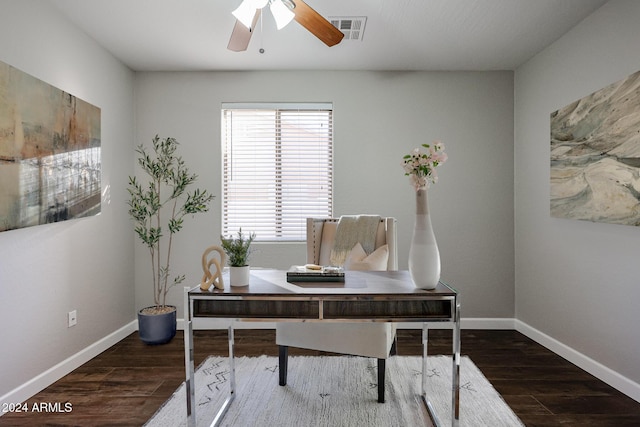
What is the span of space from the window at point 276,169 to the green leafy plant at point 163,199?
0.38m

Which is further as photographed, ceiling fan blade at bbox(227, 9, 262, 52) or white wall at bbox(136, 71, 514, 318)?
white wall at bbox(136, 71, 514, 318)

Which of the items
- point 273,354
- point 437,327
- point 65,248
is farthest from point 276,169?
point 437,327

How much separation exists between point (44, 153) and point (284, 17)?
5.69 ft

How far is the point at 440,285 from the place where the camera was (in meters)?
1.98

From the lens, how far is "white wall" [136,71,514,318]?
382 centimetres

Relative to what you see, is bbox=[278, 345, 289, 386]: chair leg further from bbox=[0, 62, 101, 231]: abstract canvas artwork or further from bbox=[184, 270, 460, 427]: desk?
bbox=[0, 62, 101, 231]: abstract canvas artwork

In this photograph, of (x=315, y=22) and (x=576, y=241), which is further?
(x=576, y=241)

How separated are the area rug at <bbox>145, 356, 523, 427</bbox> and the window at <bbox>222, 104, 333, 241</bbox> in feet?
4.48

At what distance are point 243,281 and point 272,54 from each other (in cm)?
223

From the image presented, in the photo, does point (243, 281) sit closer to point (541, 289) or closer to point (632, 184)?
point (632, 184)

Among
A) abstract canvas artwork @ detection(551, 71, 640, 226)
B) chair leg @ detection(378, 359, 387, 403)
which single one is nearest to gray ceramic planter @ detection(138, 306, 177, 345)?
chair leg @ detection(378, 359, 387, 403)

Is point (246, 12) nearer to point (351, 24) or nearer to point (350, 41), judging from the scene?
point (351, 24)

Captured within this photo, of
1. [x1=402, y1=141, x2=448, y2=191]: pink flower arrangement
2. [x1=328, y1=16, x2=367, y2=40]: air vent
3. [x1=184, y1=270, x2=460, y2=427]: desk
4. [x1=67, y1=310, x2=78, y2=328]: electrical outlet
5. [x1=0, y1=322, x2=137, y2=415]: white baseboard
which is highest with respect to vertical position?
[x1=328, y1=16, x2=367, y2=40]: air vent

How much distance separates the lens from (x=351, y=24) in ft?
9.32
